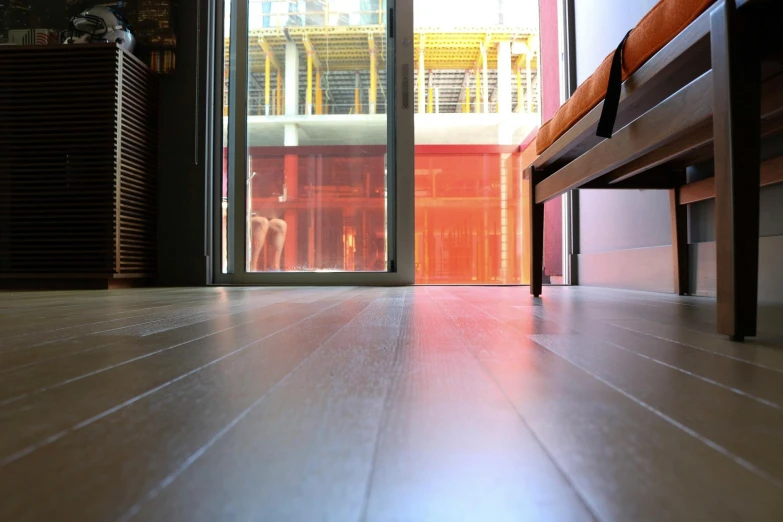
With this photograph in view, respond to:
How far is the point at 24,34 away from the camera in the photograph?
3281mm

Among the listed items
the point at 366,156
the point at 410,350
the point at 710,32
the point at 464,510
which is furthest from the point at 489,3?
the point at 464,510

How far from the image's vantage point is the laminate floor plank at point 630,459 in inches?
9.8

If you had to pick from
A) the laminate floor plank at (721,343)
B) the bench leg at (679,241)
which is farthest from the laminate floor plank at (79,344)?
the bench leg at (679,241)

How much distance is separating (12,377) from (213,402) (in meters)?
0.25

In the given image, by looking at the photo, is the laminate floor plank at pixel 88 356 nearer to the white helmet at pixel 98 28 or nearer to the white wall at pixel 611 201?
the white wall at pixel 611 201

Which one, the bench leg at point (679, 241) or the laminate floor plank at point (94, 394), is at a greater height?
the bench leg at point (679, 241)

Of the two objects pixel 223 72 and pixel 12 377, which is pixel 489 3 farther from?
pixel 12 377

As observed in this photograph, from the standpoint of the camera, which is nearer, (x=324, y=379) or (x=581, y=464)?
(x=581, y=464)

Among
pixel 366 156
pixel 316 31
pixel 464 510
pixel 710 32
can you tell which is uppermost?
pixel 316 31

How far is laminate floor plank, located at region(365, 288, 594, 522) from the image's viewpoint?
250 millimetres

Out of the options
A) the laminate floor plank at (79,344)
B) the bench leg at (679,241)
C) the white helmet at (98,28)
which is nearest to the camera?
the laminate floor plank at (79,344)

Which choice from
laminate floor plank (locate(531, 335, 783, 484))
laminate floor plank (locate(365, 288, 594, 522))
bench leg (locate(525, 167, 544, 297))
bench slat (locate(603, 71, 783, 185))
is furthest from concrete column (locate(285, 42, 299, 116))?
laminate floor plank (locate(365, 288, 594, 522))

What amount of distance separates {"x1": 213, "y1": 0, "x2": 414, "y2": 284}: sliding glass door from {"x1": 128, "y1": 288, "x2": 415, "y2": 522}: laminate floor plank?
2.83 m

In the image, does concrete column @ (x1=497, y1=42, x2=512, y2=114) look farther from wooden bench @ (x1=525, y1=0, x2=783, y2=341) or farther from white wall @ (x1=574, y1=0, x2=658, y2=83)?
wooden bench @ (x1=525, y1=0, x2=783, y2=341)
